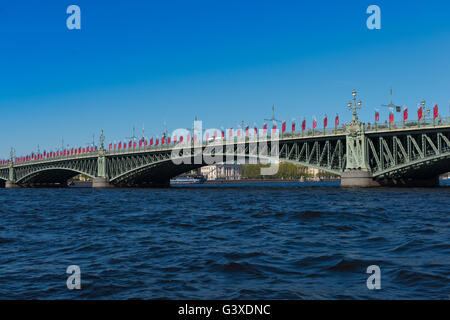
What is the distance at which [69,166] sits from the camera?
10519 cm

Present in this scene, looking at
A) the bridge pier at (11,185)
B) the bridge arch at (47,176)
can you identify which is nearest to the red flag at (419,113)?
the bridge arch at (47,176)

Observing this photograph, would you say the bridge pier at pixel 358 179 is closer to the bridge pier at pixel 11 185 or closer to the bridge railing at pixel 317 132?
the bridge railing at pixel 317 132

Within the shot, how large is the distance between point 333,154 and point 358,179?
5.49m

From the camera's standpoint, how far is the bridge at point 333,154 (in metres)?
56.2

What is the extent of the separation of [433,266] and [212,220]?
13.1 m

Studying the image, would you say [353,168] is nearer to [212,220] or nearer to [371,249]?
[212,220]

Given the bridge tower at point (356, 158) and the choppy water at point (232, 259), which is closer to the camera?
the choppy water at point (232, 259)

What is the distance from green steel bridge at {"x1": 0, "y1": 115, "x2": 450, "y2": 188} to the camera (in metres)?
56.0

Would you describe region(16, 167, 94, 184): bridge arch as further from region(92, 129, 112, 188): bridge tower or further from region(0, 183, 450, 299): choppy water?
region(0, 183, 450, 299): choppy water

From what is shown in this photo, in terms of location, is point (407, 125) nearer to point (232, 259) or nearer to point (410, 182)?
point (410, 182)
